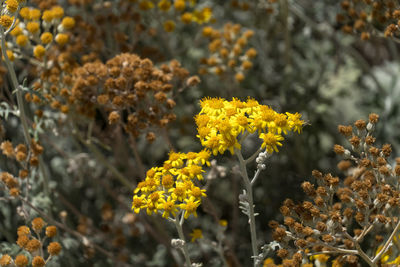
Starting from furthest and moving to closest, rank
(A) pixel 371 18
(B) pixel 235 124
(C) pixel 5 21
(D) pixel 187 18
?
(D) pixel 187 18, (A) pixel 371 18, (C) pixel 5 21, (B) pixel 235 124

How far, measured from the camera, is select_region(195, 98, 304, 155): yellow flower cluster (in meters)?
2.56

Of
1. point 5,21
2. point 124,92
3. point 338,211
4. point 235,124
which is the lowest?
point 338,211

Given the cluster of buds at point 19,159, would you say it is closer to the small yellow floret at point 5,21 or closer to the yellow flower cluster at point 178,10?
the small yellow floret at point 5,21

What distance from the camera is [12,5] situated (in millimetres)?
2754

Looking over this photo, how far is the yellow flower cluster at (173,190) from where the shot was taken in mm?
2641

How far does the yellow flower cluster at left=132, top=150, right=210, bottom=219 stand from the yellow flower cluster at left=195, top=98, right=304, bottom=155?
153 millimetres

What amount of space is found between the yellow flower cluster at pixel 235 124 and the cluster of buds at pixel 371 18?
1177mm

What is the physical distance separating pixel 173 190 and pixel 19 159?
3.68ft

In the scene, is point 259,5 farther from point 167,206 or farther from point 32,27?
point 167,206

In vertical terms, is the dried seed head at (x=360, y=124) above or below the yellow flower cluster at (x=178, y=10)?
below

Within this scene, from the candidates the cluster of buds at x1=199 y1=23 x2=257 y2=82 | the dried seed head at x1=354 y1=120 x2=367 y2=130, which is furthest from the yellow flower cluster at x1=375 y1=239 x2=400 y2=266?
the cluster of buds at x1=199 y1=23 x2=257 y2=82

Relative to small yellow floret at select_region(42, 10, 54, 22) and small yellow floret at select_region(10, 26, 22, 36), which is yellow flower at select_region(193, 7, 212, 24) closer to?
small yellow floret at select_region(42, 10, 54, 22)

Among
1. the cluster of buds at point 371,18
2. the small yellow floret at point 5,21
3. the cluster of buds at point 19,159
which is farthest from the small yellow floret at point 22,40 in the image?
the cluster of buds at point 371,18

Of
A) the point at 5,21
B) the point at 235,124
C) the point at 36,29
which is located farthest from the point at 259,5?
the point at 5,21
